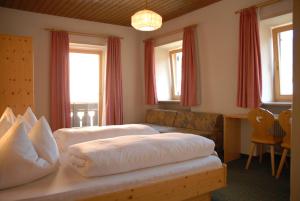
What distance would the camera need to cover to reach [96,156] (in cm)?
155

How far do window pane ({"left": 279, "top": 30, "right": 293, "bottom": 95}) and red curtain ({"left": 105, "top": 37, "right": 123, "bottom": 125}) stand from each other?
3143mm

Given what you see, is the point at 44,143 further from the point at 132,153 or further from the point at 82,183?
the point at 132,153

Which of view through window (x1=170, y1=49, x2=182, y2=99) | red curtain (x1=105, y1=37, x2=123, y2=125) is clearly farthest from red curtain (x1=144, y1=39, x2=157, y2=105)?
red curtain (x1=105, y1=37, x2=123, y2=125)

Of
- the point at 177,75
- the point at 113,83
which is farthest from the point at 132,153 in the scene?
the point at 177,75

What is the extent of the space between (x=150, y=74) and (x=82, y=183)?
4.10 metres

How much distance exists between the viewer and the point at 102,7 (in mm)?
4305

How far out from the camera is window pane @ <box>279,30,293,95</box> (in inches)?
141

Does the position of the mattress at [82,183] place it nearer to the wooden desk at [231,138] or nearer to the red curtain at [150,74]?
the wooden desk at [231,138]

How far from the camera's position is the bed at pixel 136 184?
1.37 m

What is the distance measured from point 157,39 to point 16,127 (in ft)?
14.1

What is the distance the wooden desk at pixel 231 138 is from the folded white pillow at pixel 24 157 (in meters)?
2.66

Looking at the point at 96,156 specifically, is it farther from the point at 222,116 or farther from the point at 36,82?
the point at 36,82

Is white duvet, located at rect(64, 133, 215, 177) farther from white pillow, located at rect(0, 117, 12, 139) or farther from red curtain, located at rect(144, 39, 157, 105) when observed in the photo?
red curtain, located at rect(144, 39, 157, 105)

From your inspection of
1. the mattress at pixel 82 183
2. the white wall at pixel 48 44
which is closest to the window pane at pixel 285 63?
the mattress at pixel 82 183
